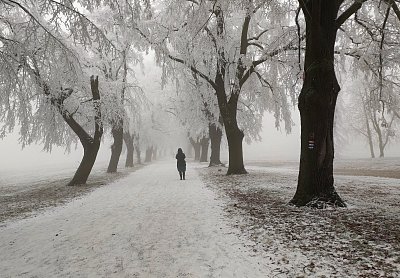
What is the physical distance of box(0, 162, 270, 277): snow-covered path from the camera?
180 inches

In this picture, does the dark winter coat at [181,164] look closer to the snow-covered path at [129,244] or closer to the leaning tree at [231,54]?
the leaning tree at [231,54]

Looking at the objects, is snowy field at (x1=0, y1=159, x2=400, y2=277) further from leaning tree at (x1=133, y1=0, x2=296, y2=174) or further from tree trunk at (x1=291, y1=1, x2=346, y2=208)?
leaning tree at (x1=133, y1=0, x2=296, y2=174)

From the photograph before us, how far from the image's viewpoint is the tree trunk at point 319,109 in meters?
7.55

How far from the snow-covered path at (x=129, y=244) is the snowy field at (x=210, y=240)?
16mm

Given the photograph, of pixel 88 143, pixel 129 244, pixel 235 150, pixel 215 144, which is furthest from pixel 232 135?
pixel 129 244

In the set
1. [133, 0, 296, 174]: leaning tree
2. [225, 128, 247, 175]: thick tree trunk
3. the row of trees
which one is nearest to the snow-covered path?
the row of trees

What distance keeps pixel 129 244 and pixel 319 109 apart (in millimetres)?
5263

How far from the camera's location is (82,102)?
16422mm

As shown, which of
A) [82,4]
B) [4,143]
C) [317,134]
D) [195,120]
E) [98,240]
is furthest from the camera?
[4,143]

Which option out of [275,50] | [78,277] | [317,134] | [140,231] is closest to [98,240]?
[140,231]

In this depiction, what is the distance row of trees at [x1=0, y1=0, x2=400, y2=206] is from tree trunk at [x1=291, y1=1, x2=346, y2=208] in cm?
2

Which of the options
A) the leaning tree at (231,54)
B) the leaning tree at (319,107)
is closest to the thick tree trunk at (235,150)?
the leaning tree at (231,54)

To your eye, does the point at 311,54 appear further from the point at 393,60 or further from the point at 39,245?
the point at 39,245

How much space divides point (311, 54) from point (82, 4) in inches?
247
